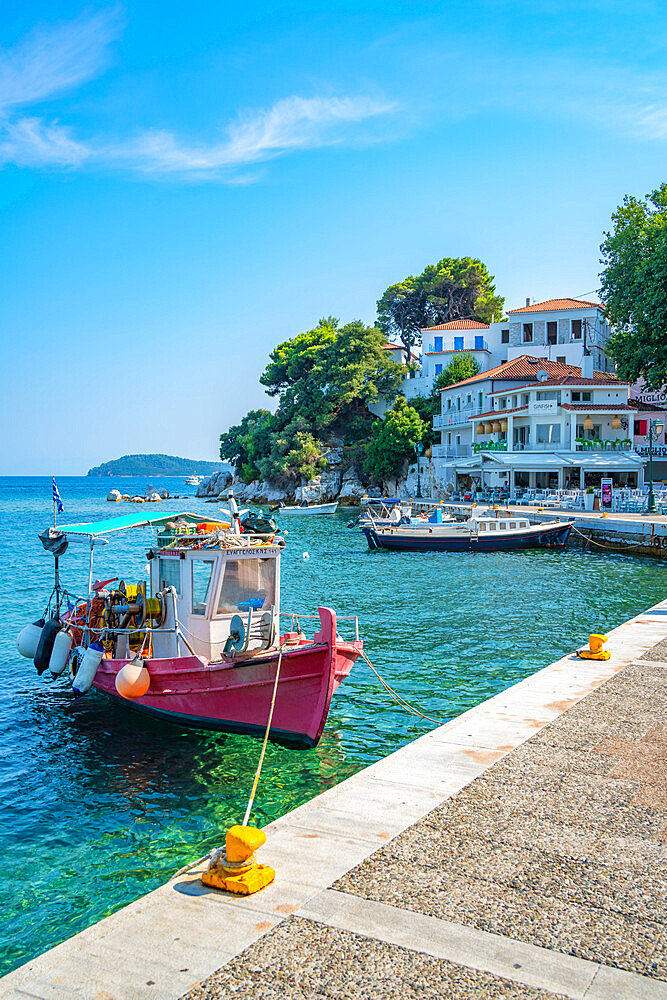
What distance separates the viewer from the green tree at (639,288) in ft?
127

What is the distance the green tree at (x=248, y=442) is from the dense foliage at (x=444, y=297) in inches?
789

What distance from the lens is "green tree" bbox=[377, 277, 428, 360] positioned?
8888 cm

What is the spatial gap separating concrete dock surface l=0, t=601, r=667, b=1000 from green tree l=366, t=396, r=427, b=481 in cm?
6126

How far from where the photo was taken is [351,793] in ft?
25.1

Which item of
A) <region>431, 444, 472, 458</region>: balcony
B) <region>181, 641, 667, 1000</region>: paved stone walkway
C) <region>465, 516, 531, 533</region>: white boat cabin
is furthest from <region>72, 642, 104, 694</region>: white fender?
<region>431, 444, 472, 458</region>: balcony

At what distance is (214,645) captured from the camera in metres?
11.8

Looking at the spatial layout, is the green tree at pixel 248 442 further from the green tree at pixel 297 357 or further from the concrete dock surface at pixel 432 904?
the concrete dock surface at pixel 432 904

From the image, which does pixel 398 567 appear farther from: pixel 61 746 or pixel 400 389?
pixel 400 389

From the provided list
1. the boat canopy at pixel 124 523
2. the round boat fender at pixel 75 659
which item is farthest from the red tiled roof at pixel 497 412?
the round boat fender at pixel 75 659

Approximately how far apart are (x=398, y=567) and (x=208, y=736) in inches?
860

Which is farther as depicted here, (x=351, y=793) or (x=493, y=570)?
(x=493, y=570)

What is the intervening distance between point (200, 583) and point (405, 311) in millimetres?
82414

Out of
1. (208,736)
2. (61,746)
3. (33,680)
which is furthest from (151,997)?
(33,680)

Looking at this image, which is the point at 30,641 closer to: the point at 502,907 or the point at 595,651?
the point at 595,651
